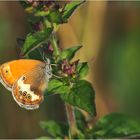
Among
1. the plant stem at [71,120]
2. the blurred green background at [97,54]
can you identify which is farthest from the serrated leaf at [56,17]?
the blurred green background at [97,54]

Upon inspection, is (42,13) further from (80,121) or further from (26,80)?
(80,121)

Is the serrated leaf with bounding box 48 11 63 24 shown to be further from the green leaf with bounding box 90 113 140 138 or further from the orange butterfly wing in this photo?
the green leaf with bounding box 90 113 140 138

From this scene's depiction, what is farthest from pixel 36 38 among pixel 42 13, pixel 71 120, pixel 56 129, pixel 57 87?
pixel 56 129

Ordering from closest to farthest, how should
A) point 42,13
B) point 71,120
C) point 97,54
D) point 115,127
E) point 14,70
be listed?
point 14,70 → point 42,13 → point 71,120 → point 115,127 → point 97,54

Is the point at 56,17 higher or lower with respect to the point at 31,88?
higher

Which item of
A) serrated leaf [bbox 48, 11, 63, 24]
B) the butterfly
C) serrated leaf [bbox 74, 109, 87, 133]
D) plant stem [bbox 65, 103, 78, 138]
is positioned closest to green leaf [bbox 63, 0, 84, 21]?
serrated leaf [bbox 48, 11, 63, 24]

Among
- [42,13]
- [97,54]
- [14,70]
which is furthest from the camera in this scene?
[97,54]

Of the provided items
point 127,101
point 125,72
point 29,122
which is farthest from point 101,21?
point 29,122

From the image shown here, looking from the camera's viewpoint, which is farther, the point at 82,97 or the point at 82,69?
the point at 82,69

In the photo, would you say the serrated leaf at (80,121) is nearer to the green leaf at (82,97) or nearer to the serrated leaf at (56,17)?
the green leaf at (82,97)
